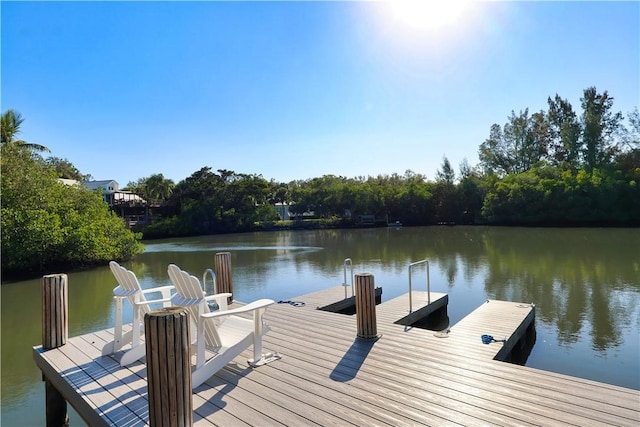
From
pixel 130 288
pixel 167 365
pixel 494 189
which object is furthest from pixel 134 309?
pixel 494 189

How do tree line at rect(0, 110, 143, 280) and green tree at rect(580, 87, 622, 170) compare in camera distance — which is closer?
tree line at rect(0, 110, 143, 280)

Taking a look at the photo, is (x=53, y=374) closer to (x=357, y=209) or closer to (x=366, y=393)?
(x=366, y=393)

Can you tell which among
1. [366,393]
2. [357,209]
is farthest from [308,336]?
[357,209]

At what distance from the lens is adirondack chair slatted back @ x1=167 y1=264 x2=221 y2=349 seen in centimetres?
296

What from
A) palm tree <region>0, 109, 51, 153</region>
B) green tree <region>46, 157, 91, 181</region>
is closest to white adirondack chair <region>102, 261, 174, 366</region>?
palm tree <region>0, 109, 51, 153</region>

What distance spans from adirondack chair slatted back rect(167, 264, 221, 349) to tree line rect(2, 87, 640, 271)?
23176 millimetres

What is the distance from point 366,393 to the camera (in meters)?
2.75

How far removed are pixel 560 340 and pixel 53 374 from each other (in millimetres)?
6421

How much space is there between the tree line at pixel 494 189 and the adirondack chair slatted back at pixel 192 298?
23176mm

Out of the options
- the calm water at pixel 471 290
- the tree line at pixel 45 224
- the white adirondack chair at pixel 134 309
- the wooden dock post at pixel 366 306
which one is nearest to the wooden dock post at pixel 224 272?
the white adirondack chair at pixel 134 309

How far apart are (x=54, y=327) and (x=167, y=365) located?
2.87 metres

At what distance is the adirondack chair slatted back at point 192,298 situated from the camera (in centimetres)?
296

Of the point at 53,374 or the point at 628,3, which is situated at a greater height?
the point at 628,3

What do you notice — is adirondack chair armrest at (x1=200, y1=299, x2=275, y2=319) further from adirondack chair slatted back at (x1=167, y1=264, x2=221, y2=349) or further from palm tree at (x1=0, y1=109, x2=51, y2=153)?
palm tree at (x1=0, y1=109, x2=51, y2=153)
